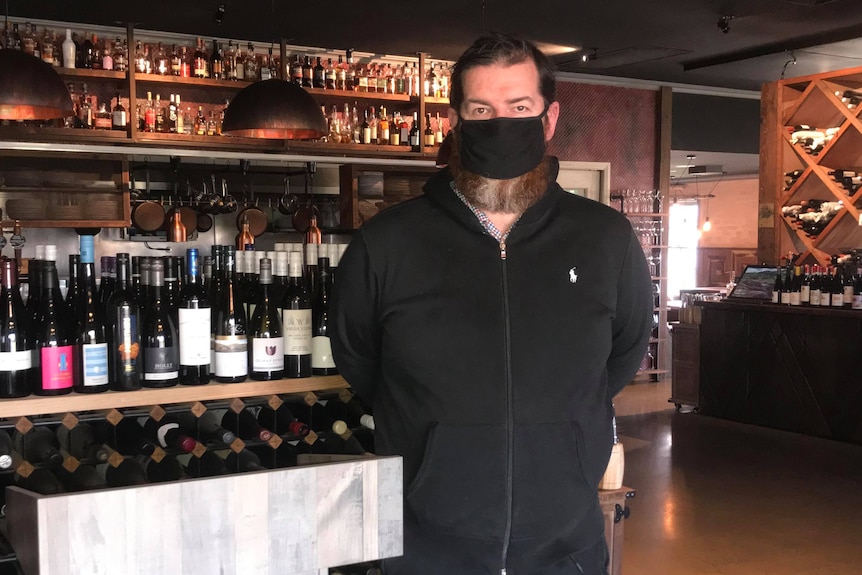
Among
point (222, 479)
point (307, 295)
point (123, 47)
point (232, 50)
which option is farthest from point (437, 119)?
point (222, 479)

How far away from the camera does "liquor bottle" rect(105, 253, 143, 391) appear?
2.04 metres

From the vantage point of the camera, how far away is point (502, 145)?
68.5 inches

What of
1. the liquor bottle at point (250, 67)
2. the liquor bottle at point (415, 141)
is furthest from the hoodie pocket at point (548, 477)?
the liquor bottle at point (415, 141)

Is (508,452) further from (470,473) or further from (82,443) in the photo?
(82,443)

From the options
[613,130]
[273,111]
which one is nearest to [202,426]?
[273,111]

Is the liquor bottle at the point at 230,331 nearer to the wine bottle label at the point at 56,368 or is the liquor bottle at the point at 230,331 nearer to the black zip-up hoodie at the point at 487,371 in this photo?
the wine bottle label at the point at 56,368

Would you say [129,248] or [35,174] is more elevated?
[35,174]

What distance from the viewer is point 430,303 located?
5.56 feet

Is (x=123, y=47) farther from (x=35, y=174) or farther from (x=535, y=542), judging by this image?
(x=535, y=542)

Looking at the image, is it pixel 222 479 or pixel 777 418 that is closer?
pixel 222 479

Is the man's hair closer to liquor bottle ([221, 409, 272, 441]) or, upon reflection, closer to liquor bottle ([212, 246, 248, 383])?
Answer: liquor bottle ([212, 246, 248, 383])

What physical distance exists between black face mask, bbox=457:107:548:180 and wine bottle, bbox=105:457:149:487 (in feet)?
3.47

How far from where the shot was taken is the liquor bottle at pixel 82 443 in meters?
2.05

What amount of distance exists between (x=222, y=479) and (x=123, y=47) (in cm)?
606
